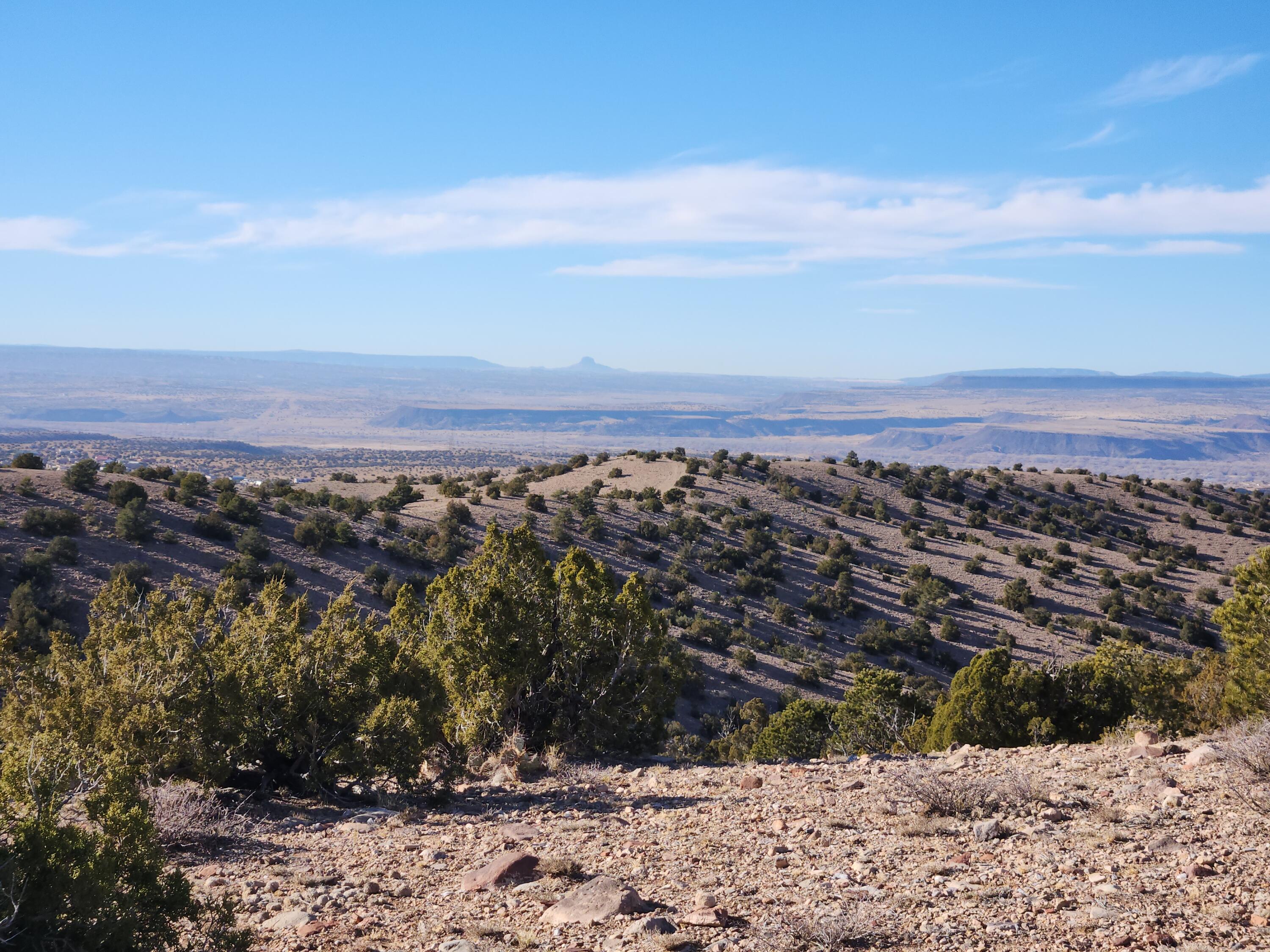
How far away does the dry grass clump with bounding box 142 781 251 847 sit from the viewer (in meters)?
8.27

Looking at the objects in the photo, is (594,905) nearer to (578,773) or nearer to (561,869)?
(561,869)

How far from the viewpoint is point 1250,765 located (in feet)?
28.2

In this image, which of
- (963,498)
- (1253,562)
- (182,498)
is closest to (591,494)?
(182,498)

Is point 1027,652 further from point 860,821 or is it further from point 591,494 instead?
point 860,821

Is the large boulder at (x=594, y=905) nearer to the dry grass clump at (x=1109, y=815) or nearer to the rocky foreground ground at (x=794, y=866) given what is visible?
the rocky foreground ground at (x=794, y=866)

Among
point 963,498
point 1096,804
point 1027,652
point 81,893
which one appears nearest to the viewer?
point 81,893

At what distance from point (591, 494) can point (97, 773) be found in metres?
39.6

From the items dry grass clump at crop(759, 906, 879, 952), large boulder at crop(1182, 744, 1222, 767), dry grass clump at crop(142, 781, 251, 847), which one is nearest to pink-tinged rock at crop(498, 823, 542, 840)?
dry grass clump at crop(142, 781, 251, 847)

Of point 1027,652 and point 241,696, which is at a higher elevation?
point 241,696

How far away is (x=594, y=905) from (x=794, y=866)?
191 centimetres

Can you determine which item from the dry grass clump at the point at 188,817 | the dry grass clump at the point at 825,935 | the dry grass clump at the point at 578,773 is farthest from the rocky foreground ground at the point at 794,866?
the dry grass clump at the point at 578,773

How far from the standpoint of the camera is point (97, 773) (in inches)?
351

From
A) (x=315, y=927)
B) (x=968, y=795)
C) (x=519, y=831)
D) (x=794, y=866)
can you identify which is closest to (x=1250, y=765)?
(x=968, y=795)

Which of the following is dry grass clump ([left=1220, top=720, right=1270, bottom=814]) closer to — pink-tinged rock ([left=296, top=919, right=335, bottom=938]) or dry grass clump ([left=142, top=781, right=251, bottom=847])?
pink-tinged rock ([left=296, top=919, right=335, bottom=938])
